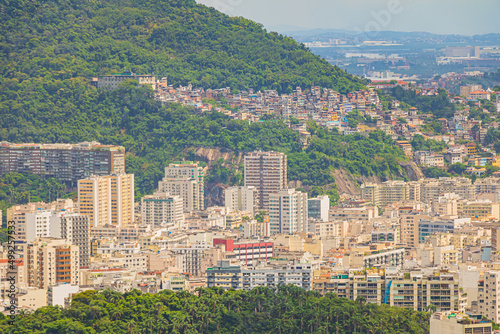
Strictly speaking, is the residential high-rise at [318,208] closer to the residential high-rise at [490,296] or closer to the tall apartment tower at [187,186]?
the tall apartment tower at [187,186]

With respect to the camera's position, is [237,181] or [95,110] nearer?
[237,181]

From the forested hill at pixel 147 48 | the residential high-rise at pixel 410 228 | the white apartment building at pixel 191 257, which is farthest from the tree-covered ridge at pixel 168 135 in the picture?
the white apartment building at pixel 191 257

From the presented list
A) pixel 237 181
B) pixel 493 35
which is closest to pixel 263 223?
pixel 237 181

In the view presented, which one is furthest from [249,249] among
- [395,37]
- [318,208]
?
[395,37]

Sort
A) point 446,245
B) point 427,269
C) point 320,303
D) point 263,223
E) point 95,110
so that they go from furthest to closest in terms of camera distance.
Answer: point 95,110 < point 263,223 < point 446,245 < point 427,269 < point 320,303

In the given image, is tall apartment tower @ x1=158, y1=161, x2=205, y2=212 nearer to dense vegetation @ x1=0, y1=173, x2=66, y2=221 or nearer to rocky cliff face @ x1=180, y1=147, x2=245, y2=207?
rocky cliff face @ x1=180, y1=147, x2=245, y2=207

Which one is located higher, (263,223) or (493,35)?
(493,35)

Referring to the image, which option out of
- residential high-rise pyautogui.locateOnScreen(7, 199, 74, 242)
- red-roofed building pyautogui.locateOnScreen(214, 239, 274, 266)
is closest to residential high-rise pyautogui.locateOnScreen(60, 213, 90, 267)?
residential high-rise pyautogui.locateOnScreen(7, 199, 74, 242)

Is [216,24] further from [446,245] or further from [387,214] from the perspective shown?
[446,245]
